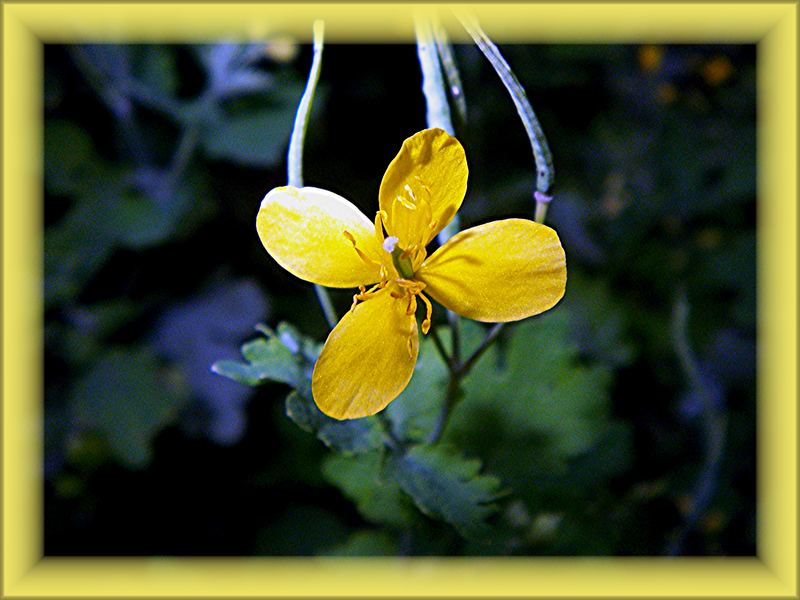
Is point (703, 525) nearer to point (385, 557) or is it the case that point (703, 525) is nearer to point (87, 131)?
point (385, 557)

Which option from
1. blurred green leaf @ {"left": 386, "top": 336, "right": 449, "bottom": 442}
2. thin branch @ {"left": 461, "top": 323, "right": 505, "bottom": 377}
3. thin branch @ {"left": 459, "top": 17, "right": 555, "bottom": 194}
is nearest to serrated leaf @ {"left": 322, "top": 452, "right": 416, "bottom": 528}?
blurred green leaf @ {"left": 386, "top": 336, "right": 449, "bottom": 442}

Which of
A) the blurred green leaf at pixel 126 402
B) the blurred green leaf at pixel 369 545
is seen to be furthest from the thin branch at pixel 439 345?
the blurred green leaf at pixel 126 402

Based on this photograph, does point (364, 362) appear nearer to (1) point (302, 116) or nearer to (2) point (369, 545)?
(1) point (302, 116)

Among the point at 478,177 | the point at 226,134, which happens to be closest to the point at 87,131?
the point at 226,134

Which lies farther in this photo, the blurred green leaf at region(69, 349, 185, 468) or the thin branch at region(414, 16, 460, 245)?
the blurred green leaf at region(69, 349, 185, 468)

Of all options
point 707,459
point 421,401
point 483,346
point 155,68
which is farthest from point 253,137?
point 707,459

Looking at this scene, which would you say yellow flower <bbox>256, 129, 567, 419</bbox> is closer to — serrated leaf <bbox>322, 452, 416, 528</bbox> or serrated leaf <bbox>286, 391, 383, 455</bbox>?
serrated leaf <bbox>286, 391, 383, 455</bbox>

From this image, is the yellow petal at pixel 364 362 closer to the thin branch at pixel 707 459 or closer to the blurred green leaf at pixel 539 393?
the blurred green leaf at pixel 539 393
